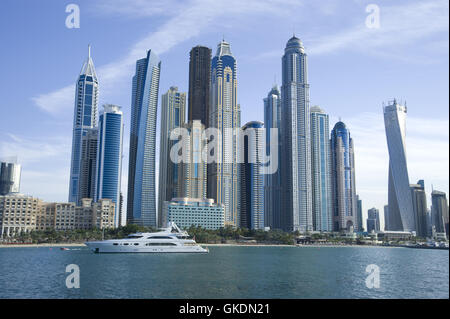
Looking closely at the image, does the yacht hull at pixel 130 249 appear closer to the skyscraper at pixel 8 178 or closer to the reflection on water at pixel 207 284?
the reflection on water at pixel 207 284

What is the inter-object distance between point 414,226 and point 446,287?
567 feet

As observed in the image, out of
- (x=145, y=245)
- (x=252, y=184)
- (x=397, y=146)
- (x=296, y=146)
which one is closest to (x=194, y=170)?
(x=252, y=184)

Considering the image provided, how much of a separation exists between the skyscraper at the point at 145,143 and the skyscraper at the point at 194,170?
15.3 metres

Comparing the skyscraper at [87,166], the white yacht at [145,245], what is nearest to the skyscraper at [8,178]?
the skyscraper at [87,166]

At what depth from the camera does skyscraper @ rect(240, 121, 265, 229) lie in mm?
193125

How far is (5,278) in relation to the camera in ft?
124

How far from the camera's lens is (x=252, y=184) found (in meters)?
196

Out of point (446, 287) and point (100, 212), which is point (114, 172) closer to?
point (100, 212)

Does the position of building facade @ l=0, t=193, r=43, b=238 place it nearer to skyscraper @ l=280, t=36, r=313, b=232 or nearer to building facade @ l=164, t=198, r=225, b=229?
building facade @ l=164, t=198, r=225, b=229

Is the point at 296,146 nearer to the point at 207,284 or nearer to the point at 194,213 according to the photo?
the point at 194,213

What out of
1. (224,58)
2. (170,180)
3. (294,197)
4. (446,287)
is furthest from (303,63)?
(446,287)

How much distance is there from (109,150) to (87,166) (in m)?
24.4

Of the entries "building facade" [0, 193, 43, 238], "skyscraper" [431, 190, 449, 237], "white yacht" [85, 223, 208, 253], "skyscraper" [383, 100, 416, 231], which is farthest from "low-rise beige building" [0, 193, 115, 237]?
"skyscraper" [431, 190, 449, 237]

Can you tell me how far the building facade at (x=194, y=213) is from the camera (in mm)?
158125
